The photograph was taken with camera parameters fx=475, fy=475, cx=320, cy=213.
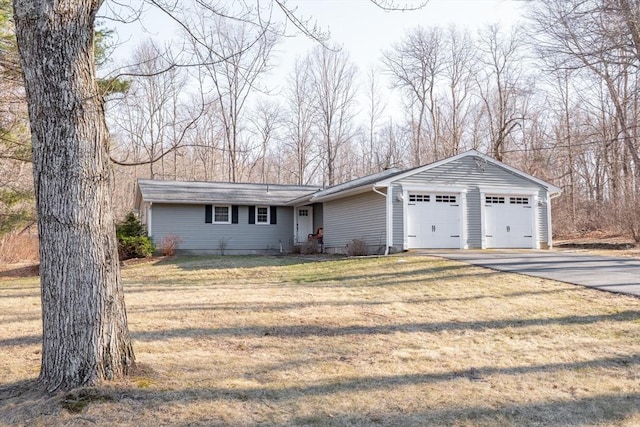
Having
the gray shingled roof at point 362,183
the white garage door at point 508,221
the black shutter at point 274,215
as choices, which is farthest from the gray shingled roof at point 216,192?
the white garage door at point 508,221

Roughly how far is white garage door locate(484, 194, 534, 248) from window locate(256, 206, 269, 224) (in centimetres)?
929

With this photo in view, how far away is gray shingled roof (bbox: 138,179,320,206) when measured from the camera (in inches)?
758

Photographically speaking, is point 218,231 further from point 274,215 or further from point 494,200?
point 494,200

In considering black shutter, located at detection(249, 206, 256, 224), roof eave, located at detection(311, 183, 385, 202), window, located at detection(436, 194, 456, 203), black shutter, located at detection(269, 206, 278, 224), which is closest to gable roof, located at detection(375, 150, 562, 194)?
roof eave, located at detection(311, 183, 385, 202)

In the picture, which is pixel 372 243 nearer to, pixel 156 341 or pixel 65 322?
pixel 156 341

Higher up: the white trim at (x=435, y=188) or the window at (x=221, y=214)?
the white trim at (x=435, y=188)

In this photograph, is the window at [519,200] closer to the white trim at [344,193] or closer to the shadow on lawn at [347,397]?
the white trim at [344,193]

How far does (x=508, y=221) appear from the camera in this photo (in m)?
17.1

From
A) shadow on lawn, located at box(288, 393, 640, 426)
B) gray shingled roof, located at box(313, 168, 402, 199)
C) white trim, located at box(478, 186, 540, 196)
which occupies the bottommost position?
shadow on lawn, located at box(288, 393, 640, 426)

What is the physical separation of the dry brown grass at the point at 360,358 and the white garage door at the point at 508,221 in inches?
323

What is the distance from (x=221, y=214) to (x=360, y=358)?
16311 mm

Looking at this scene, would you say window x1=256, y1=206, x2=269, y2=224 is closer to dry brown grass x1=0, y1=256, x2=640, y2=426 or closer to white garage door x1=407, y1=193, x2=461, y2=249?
white garage door x1=407, y1=193, x2=461, y2=249

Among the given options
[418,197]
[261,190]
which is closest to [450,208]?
[418,197]

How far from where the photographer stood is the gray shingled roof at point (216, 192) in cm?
1927
